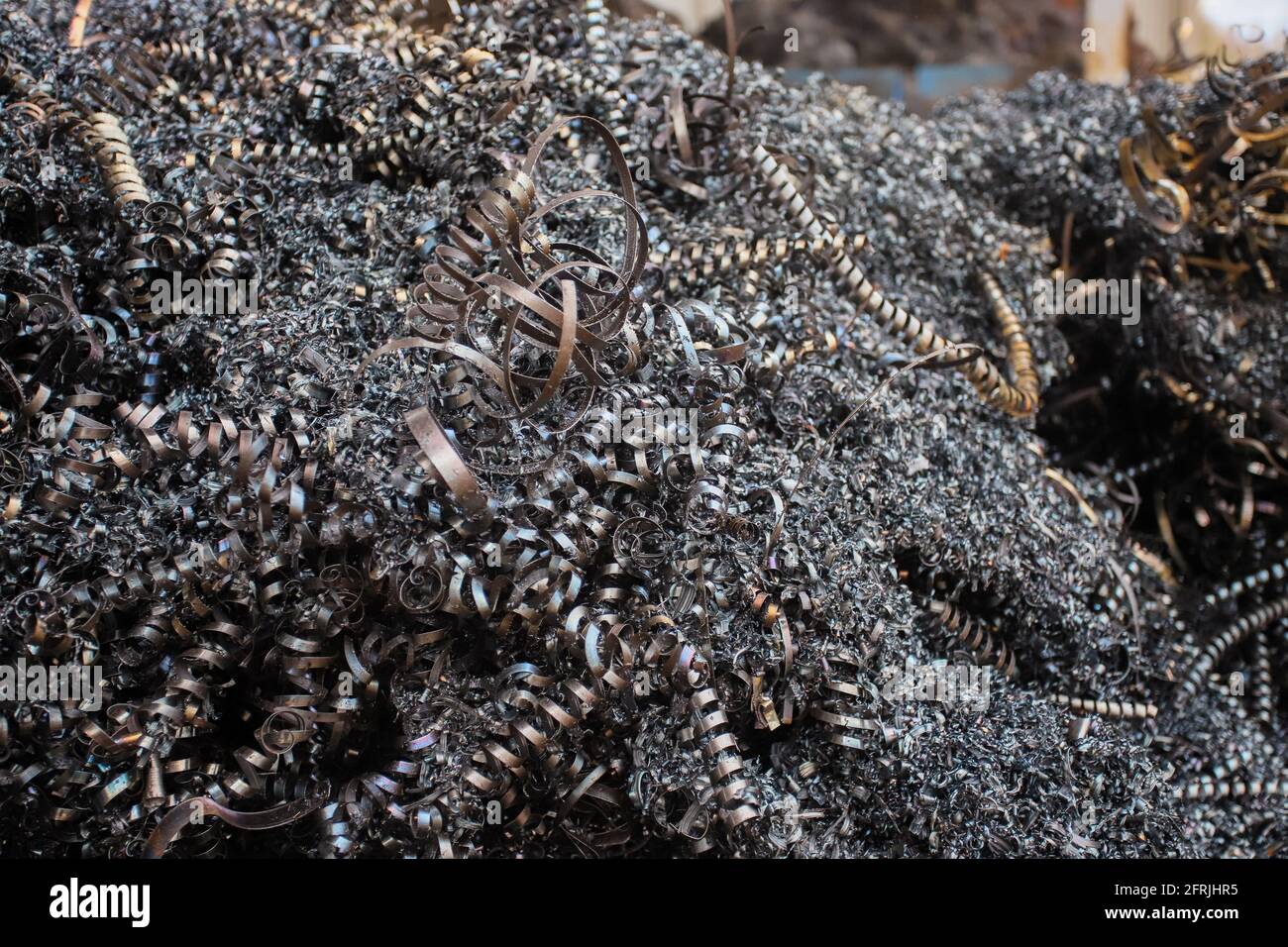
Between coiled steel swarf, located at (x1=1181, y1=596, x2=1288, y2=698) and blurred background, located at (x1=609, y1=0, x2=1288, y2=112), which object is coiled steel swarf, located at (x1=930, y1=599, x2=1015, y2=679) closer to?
coiled steel swarf, located at (x1=1181, y1=596, x2=1288, y2=698)

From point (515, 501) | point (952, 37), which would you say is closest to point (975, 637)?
point (515, 501)

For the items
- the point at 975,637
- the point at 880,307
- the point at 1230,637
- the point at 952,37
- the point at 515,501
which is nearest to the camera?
the point at 515,501

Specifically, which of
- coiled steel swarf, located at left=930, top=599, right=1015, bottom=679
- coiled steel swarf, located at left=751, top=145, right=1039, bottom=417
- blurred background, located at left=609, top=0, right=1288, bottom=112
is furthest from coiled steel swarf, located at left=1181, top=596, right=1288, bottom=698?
blurred background, located at left=609, top=0, right=1288, bottom=112

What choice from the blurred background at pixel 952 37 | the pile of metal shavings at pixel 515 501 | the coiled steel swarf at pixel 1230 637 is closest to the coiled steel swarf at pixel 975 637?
the pile of metal shavings at pixel 515 501

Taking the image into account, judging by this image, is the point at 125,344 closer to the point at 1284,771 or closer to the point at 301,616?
the point at 301,616

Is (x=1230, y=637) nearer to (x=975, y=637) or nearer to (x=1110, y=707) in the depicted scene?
(x=1110, y=707)
